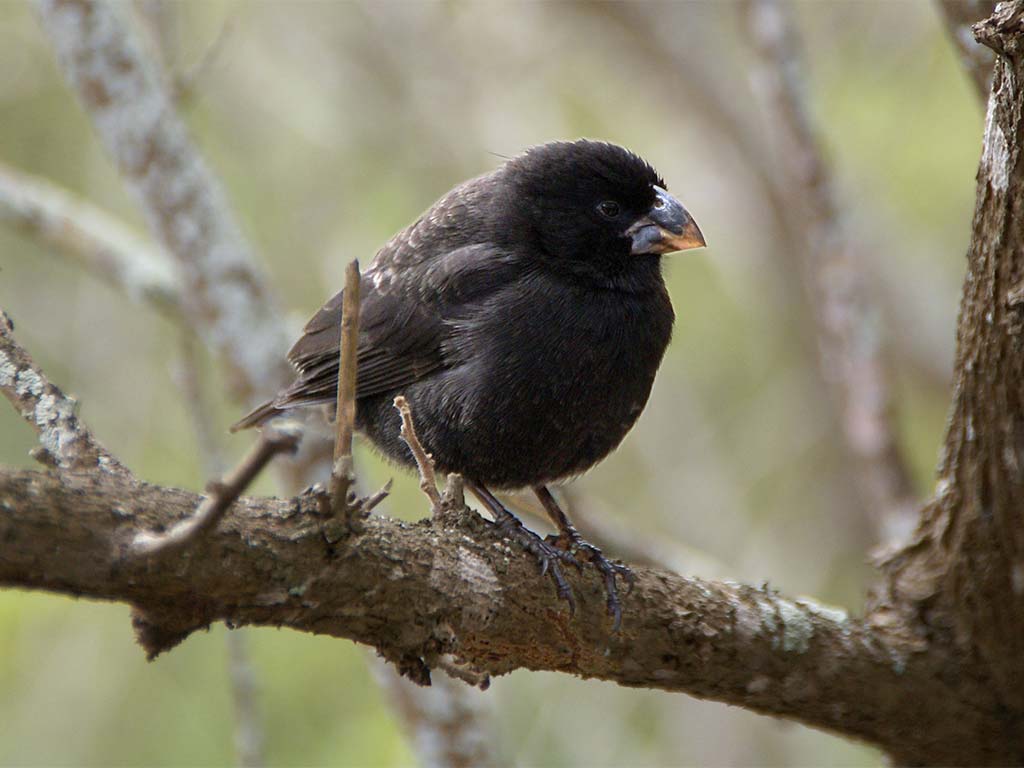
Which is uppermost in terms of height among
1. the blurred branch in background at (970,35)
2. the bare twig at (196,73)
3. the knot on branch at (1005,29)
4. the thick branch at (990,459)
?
the bare twig at (196,73)

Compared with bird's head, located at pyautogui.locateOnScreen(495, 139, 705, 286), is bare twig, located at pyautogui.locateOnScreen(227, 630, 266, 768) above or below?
below

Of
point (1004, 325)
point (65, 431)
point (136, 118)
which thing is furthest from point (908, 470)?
point (65, 431)

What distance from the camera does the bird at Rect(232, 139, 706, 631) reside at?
3.21m

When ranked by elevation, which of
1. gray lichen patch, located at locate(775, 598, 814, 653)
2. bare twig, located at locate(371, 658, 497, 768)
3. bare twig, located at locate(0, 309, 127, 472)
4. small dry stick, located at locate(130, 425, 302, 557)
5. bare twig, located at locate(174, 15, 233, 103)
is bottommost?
small dry stick, located at locate(130, 425, 302, 557)

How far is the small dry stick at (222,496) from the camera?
159 centimetres

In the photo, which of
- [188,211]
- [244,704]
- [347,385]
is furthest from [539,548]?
[188,211]

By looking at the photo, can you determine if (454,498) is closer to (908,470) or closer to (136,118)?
(136,118)

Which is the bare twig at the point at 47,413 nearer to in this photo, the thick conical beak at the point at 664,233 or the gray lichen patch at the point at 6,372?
the gray lichen patch at the point at 6,372

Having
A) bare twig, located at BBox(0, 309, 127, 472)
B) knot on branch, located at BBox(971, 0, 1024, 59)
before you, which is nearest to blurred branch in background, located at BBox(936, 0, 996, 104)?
knot on branch, located at BBox(971, 0, 1024, 59)

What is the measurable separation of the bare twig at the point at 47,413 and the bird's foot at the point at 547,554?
102 cm

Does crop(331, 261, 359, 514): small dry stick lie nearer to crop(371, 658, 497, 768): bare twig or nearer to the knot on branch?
the knot on branch

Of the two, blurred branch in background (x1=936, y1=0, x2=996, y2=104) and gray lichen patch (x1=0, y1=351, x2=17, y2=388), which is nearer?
gray lichen patch (x1=0, y1=351, x2=17, y2=388)

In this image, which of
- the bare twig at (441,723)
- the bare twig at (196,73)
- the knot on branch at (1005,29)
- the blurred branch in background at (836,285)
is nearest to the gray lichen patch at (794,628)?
the bare twig at (441,723)

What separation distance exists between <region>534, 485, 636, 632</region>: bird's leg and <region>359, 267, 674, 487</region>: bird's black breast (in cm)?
16
